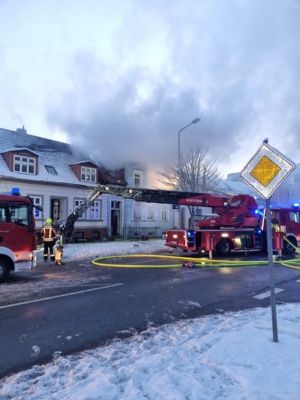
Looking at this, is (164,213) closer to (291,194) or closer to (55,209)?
(55,209)

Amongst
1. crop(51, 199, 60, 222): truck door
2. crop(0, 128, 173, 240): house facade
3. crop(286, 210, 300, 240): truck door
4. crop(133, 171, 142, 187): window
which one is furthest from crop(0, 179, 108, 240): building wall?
crop(286, 210, 300, 240): truck door

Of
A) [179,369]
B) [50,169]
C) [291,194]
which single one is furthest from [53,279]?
[291,194]

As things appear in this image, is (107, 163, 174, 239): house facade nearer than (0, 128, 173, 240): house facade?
No

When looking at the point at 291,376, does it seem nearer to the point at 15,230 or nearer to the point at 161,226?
the point at 15,230

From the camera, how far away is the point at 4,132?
2141 centimetres

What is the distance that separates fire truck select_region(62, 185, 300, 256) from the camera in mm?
13503

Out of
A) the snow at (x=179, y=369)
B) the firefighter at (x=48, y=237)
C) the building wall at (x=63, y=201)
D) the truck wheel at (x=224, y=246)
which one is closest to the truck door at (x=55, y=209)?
the building wall at (x=63, y=201)

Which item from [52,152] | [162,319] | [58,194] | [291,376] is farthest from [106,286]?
[52,152]

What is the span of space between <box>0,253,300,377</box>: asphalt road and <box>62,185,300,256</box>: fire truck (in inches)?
137

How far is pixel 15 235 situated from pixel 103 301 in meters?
3.79

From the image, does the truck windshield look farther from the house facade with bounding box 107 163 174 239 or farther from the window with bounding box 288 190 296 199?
the window with bounding box 288 190 296 199

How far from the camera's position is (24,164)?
19.9 meters

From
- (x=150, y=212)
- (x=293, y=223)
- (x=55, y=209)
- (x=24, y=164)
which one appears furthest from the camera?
(x=150, y=212)

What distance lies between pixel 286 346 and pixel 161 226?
78.8 feet
